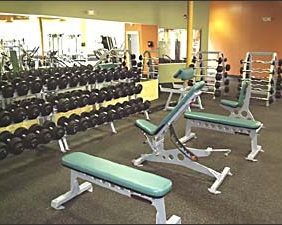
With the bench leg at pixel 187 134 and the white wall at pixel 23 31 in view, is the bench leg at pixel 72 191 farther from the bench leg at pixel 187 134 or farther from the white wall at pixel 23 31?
the white wall at pixel 23 31

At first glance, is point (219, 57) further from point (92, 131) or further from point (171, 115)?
point (171, 115)

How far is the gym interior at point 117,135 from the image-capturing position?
184cm

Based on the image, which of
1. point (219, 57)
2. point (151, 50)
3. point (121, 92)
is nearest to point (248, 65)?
point (219, 57)

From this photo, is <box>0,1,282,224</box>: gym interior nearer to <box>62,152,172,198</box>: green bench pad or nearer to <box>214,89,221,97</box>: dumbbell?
<box>62,152,172,198</box>: green bench pad

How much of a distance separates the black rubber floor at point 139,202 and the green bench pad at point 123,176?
34 centimetres

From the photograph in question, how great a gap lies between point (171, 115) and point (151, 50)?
446 centimetres

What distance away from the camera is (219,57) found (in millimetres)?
6355

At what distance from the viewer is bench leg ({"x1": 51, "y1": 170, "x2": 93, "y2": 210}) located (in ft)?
7.34

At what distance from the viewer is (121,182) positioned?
1.90 m

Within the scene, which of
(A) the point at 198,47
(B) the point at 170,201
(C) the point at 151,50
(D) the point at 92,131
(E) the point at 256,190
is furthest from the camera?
(A) the point at 198,47

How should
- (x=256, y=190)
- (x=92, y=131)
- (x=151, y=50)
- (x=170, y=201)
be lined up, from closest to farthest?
(x=170, y=201)
(x=256, y=190)
(x=92, y=131)
(x=151, y=50)

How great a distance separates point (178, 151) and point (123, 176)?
0.96m

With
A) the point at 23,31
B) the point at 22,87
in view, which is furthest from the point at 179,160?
the point at 23,31

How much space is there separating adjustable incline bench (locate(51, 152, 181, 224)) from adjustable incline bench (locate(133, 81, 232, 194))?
727mm
